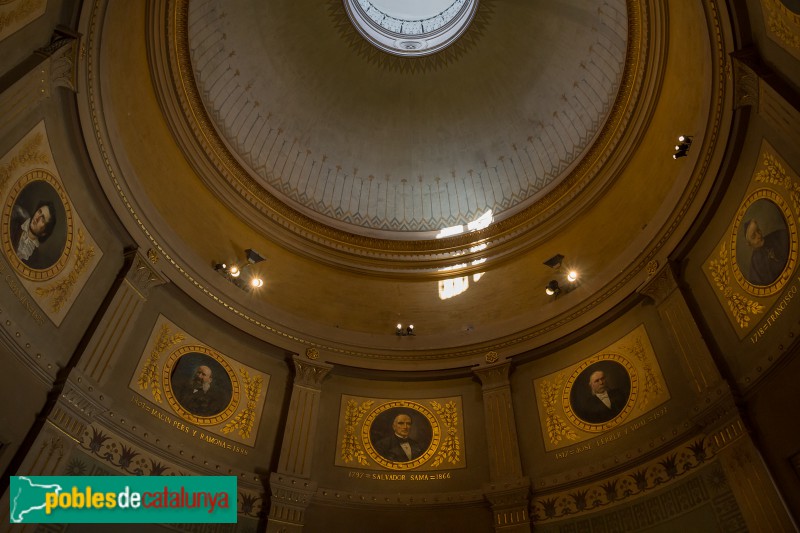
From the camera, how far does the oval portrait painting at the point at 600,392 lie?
1239cm

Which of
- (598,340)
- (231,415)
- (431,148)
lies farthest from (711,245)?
(231,415)

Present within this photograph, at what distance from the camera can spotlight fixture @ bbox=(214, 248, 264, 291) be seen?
14.4 m

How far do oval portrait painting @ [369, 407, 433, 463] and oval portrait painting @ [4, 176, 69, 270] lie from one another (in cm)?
808

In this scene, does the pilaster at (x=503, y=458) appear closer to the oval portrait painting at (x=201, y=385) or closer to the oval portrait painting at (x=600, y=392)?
the oval portrait painting at (x=600, y=392)

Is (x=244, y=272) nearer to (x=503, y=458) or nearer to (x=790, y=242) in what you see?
(x=503, y=458)

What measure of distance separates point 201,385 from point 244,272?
3.37 metres

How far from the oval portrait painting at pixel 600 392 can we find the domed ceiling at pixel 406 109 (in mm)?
5929

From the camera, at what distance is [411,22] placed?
19594mm

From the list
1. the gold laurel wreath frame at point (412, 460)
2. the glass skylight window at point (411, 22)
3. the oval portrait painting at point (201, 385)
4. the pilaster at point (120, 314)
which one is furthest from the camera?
the glass skylight window at point (411, 22)

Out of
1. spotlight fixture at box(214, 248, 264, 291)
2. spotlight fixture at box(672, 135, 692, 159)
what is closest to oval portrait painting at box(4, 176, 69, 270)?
spotlight fixture at box(214, 248, 264, 291)

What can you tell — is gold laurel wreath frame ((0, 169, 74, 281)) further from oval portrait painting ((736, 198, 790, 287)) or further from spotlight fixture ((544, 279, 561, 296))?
oval portrait painting ((736, 198, 790, 287))

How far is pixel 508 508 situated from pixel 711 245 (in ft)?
22.8

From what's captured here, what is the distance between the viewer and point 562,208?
15.8 meters

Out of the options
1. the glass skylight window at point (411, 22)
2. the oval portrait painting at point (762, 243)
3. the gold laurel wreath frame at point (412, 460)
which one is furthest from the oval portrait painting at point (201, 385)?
the glass skylight window at point (411, 22)
